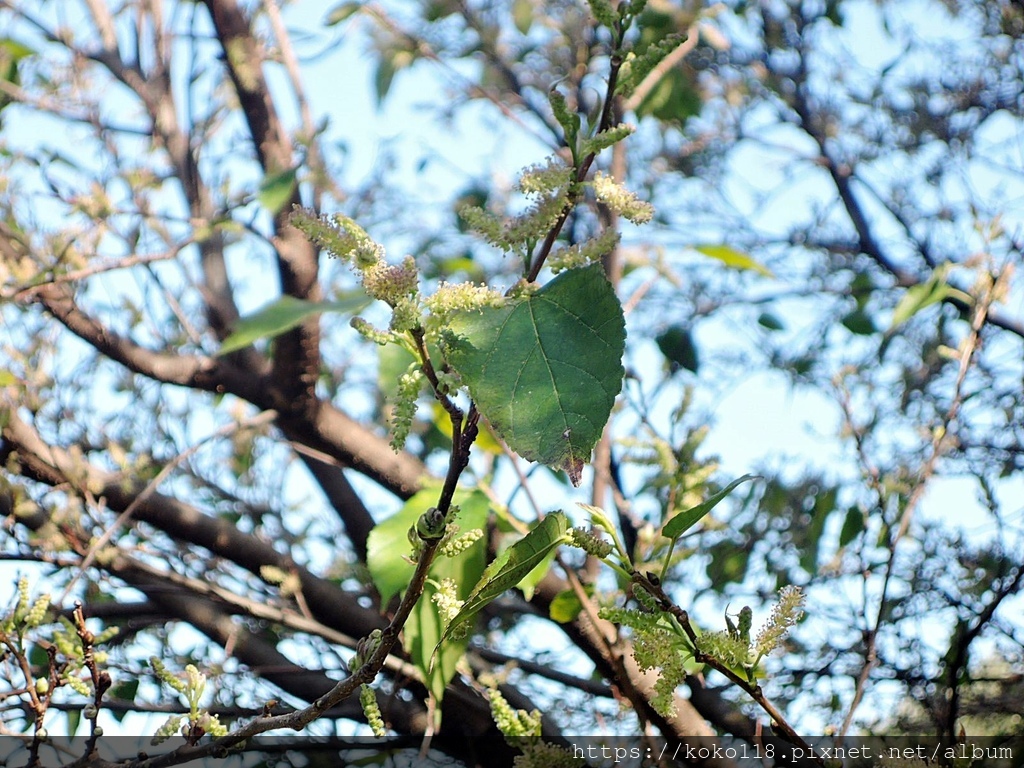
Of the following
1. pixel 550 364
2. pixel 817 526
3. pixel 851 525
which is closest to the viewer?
pixel 550 364

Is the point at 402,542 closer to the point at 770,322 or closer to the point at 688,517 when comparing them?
the point at 688,517

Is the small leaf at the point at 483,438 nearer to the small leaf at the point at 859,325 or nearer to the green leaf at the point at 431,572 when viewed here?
the green leaf at the point at 431,572

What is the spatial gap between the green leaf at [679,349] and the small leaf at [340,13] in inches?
28.2

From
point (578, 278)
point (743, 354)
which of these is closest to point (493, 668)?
point (743, 354)

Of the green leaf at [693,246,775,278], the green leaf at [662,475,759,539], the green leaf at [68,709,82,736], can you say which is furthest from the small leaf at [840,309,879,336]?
the green leaf at [68,709,82,736]

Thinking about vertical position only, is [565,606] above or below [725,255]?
below

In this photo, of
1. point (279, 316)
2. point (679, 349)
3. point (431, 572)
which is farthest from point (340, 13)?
point (431, 572)

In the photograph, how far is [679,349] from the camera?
1520 millimetres

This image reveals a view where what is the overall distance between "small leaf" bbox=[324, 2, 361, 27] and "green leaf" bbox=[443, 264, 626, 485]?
1171 millimetres

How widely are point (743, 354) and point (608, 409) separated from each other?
4.78 ft

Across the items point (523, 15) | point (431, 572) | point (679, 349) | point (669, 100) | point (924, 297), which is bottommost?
point (431, 572)

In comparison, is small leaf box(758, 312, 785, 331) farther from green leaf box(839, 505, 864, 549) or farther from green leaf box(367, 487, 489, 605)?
green leaf box(367, 487, 489, 605)

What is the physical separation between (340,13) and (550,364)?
4.16 feet

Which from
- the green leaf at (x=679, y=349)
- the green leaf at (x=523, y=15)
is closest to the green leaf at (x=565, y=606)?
the green leaf at (x=679, y=349)
